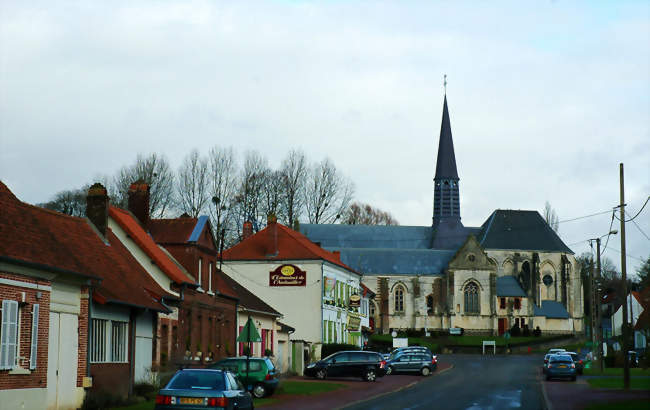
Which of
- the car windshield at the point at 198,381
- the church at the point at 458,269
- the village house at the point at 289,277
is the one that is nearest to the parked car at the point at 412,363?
the village house at the point at 289,277

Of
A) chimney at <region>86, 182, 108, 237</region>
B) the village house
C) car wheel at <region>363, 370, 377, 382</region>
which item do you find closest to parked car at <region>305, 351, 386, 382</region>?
car wheel at <region>363, 370, 377, 382</region>

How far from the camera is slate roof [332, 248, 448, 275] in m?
119

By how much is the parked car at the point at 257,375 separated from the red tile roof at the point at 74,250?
11.0ft

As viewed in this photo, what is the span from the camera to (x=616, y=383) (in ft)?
144

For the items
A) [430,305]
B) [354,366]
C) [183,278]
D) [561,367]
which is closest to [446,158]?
[430,305]

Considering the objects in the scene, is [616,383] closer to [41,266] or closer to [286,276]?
[286,276]

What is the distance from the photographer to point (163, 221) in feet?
134

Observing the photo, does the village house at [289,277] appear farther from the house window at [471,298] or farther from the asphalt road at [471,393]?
the house window at [471,298]

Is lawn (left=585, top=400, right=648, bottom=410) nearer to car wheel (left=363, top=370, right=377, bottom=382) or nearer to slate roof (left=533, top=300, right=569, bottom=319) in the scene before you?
car wheel (left=363, top=370, right=377, bottom=382)

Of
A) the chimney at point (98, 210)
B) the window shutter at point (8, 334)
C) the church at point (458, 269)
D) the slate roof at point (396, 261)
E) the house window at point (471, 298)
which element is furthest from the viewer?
the slate roof at point (396, 261)

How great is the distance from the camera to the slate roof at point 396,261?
119 metres

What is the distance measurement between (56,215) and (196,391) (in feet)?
37.6

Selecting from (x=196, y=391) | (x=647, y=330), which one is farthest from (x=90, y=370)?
(x=647, y=330)

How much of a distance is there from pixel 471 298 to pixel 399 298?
29.1 ft
